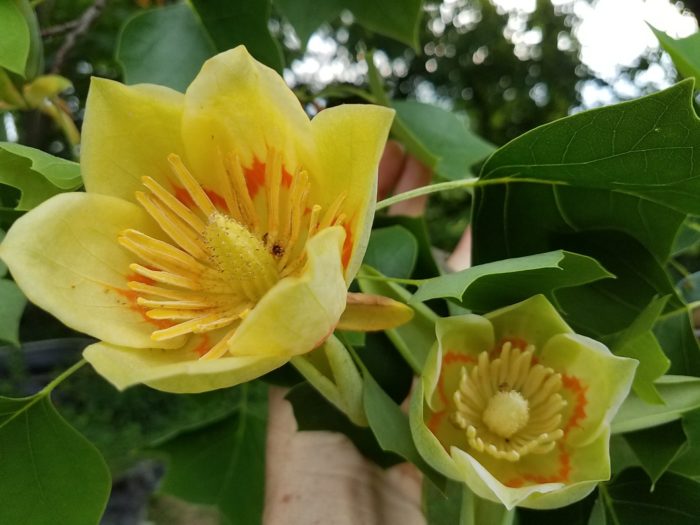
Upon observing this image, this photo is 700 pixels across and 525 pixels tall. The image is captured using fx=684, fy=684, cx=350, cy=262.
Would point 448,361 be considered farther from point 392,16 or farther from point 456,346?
point 392,16

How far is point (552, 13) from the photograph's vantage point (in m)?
4.75

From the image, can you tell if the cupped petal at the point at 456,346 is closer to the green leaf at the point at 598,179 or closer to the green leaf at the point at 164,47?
the green leaf at the point at 598,179

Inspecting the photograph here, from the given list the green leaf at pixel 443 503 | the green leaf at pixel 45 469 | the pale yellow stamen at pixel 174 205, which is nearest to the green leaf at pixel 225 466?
the green leaf at pixel 443 503

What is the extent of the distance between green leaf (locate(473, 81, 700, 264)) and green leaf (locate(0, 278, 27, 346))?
0.49 metres

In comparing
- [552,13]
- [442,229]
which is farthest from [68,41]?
[552,13]

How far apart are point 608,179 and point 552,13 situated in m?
4.53

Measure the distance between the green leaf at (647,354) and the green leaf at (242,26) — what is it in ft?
1.83

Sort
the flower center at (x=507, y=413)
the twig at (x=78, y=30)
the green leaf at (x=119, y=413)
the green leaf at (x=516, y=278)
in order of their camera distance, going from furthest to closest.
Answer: the green leaf at (x=119, y=413) < the twig at (x=78, y=30) < the flower center at (x=507, y=413) < the green leaf at (x=516, y=278)

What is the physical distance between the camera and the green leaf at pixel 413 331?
0.70 meters

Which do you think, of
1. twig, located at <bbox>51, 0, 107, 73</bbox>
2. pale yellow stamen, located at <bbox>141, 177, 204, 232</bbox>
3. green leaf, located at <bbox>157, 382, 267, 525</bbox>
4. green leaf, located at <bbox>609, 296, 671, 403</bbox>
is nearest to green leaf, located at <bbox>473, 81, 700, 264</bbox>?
green leaf, located at <bbox>609, 296, 671, 403</bbox>

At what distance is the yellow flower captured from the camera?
1.74ft

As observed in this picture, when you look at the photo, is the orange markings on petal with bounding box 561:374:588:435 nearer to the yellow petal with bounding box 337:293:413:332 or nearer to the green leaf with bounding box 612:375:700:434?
the green leaf with bounding box 612:375:700:434

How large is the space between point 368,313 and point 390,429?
13cm

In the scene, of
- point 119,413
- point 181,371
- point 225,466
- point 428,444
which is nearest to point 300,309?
point 181,371
